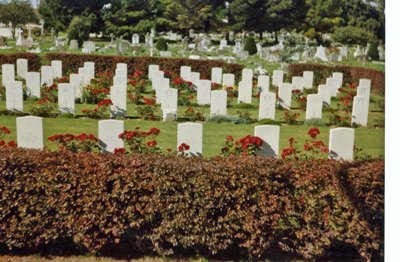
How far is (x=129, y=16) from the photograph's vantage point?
24422 millimetres

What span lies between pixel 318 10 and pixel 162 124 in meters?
30.0

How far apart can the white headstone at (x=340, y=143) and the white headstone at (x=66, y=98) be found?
23.9 ft

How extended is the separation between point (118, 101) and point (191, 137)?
17.9 ft

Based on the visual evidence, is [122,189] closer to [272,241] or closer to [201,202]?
[201,202]

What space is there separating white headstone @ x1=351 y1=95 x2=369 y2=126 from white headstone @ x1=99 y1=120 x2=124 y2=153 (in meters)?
7.18

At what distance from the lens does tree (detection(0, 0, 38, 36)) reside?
22.0 m

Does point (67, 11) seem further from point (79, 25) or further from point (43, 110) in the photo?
point (43, 110)

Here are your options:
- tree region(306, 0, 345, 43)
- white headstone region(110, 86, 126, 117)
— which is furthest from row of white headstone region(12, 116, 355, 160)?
tree region(306, 0, 345, 43)

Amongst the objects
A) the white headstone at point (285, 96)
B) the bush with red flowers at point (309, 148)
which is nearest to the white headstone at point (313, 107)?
the white headstone at point (285, 96)

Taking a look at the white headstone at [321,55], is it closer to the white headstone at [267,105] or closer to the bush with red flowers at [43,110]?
the white headstone at [267,105]

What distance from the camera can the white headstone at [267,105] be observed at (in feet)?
38.6

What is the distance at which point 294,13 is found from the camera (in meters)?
39.4
